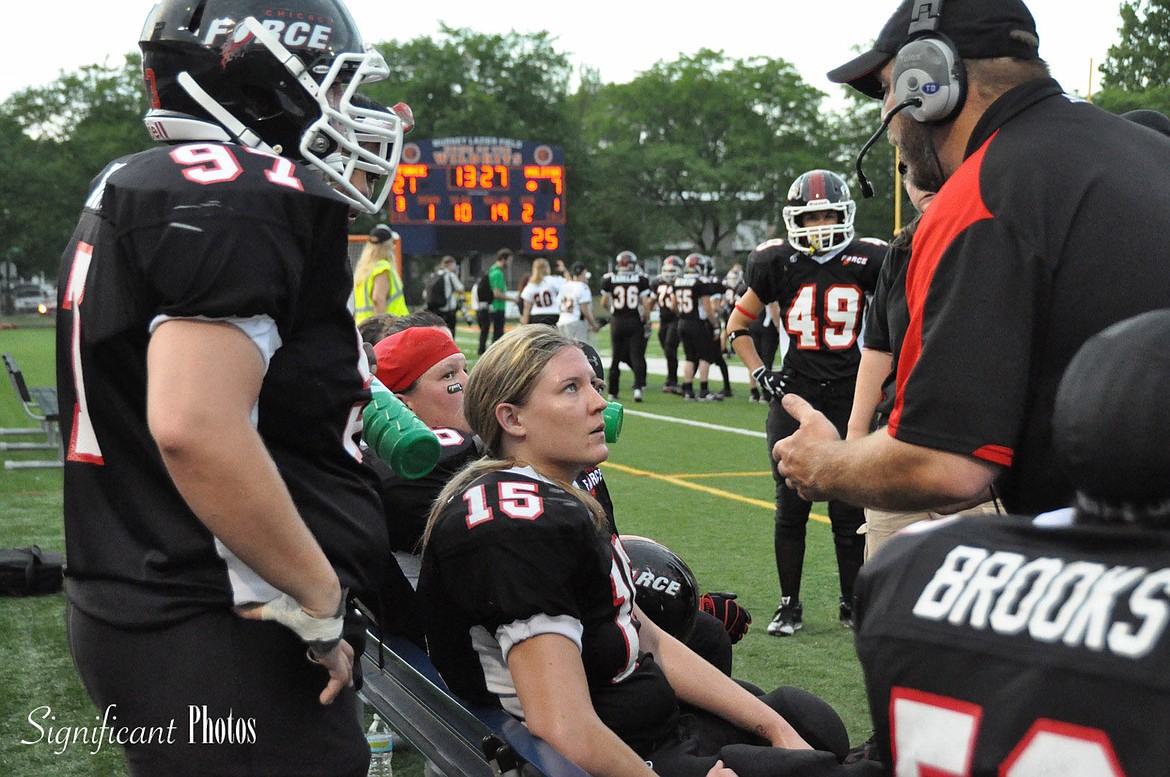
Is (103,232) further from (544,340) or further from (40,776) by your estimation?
(40,776)

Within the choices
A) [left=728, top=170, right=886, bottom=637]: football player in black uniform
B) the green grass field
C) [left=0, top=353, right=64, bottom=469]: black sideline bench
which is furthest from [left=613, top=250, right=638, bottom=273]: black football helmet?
[left=728, top=170, right=886, bottom=637]: football player in black uniform

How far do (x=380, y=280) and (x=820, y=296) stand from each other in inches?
247

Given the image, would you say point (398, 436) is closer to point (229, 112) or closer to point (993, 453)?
point (229, 112)

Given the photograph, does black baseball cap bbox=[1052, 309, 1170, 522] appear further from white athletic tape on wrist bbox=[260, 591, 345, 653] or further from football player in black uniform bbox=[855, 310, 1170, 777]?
white athletic tape on wrist bbox=[260, 591, 345, 653]

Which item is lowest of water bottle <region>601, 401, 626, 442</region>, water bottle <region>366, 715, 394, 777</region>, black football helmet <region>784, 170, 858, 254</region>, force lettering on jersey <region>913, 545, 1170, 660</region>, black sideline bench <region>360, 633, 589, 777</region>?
water bottle <region>366, 715, 394, 777</region>

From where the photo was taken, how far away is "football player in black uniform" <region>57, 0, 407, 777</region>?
5.69 ft

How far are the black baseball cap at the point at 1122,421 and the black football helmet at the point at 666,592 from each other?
7.72 ft

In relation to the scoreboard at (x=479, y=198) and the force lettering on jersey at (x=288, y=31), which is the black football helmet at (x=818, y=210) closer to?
the force lettering on jersey at (x=288, y=31)

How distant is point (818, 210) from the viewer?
6500 millimetres

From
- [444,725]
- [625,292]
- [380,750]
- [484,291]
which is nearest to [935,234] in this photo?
[444,725]

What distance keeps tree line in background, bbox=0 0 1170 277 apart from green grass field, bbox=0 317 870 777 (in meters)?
50.5

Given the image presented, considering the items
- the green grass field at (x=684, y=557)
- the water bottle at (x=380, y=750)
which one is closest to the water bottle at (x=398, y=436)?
the water bottle at (x=380, y=750)

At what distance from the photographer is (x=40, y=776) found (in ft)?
13.8

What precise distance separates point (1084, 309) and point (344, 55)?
4.65ft
